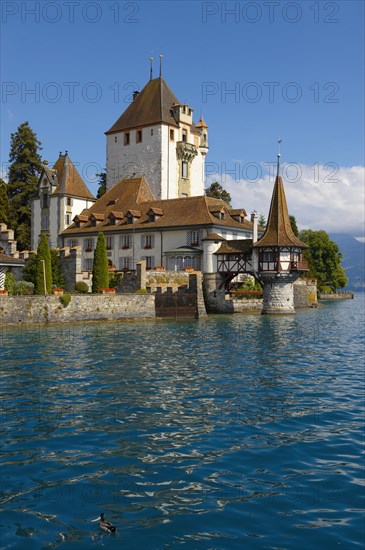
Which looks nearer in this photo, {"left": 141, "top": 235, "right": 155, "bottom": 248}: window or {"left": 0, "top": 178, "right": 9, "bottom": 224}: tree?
{"left": 141, "top": 235, "right": 155, "bottom": 248}: window

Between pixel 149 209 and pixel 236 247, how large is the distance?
37.2 ft

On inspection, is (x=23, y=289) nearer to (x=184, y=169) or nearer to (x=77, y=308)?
(x=77, y=308)

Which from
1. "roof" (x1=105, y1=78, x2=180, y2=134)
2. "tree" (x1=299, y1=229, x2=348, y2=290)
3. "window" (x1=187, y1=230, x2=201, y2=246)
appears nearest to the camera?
"window" (x1=187, y1=230, x2=201, y2=246)

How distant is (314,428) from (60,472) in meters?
6.15

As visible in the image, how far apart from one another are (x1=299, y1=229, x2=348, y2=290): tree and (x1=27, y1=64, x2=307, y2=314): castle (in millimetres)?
42966

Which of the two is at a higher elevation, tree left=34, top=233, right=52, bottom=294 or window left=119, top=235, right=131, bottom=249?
window left=119, top=235, right=131, bottom=249

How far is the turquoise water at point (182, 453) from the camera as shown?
8969 millimetres

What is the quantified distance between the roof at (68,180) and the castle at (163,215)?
12cm

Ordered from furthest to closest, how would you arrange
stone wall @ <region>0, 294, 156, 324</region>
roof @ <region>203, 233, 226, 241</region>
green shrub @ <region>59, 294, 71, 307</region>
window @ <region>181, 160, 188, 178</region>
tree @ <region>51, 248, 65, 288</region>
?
window @ <region>181, 160, 188, 178</region>, roof @ <region>203, 233, 226, 241</region>, tree @ <region>51, 248, 65, 288</region>, green shrub @ <region>59, 294, 71, 307</region>, stone wall @ <region>0, 294, 156, 324</region>

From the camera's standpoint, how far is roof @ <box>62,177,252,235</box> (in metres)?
60.0

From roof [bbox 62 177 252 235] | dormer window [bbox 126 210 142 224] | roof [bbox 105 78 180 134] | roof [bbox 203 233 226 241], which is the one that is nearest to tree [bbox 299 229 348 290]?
roof [bbox 105 78 180 134]

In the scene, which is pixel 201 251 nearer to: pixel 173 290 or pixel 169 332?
pixel 173 290

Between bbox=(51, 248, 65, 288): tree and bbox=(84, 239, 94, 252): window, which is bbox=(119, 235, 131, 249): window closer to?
bbox=(84, 239, 94, 252): window

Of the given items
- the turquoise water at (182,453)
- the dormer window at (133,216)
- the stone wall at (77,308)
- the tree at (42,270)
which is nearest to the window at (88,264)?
the dormer window at (133,216)
